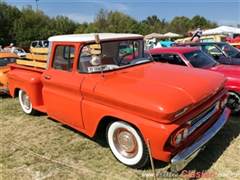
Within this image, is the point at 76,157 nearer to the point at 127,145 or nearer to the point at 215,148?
the point at 127,145

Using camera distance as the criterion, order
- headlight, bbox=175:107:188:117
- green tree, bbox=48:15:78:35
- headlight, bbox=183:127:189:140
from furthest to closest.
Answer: green tree, bbox=48:15:78:35 < headlight, bbox=183:127:189:140 < headlight, bbox=175:107:188:117

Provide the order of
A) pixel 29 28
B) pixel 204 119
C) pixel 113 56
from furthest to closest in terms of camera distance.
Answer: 1. pixel 29 28
2. pixel 113 56
3. pixel 204 119

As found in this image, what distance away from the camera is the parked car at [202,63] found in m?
4.27

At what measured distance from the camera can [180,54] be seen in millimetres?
5168

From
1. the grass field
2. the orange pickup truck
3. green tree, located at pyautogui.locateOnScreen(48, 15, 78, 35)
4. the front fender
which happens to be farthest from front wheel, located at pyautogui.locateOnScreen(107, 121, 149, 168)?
green tree, located at pyautogui.locateOnScreen(48, 15, 78, 35)

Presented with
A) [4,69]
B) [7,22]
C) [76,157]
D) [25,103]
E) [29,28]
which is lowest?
[76,157]

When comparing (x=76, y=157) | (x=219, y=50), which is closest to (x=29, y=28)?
(x=219, y=50)

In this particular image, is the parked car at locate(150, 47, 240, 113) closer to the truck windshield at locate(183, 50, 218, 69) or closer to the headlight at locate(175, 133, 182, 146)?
the truck windshield at locate(183, 50, 218, 69)

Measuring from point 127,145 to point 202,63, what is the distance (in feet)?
9.87

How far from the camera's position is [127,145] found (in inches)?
117

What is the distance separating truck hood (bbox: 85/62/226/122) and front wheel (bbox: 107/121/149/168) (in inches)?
11.9

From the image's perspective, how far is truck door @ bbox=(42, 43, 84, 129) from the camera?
3363 mm

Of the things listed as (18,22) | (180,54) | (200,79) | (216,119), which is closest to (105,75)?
(200,79)

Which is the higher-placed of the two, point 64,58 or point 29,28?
point 29,28
